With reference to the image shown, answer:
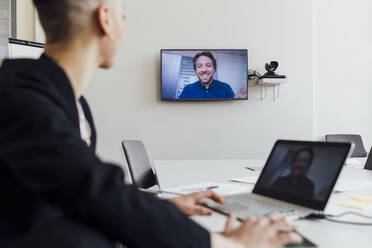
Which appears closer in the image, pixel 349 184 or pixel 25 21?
pixel 349 184

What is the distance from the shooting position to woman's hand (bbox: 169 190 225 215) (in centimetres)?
116

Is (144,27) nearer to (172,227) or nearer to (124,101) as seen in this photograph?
(124,101)

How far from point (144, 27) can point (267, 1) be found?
63.6 inches

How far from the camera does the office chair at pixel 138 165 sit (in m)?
→ 2.24

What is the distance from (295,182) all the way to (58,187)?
0.80m

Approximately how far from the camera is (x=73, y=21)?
0.95 metres

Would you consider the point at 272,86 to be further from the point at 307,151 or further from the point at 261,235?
the point at 261,235

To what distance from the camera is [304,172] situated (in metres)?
1.19

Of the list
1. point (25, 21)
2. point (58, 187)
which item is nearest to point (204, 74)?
point (25, 21)

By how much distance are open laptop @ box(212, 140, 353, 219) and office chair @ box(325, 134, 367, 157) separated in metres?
3.57

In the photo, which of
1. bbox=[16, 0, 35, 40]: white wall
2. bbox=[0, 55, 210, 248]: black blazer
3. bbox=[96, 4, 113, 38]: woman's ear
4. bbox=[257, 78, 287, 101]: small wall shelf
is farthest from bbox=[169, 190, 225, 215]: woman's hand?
bbox=[16, 0, 35, 40]: white wall

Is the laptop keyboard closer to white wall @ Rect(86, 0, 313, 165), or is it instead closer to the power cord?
the power cord

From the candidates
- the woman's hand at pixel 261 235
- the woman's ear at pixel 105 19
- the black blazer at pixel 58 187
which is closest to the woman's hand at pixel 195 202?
the woman's hand at pixel 261 235

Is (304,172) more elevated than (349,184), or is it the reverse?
(304,172)
